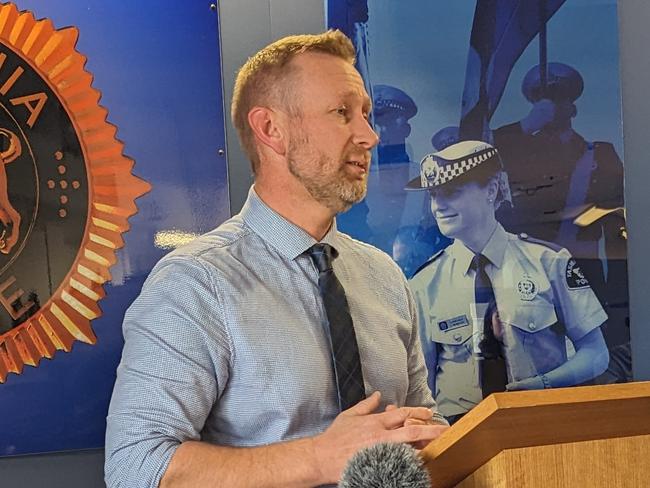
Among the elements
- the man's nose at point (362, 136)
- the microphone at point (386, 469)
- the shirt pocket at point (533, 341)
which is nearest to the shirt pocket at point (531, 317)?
the shirt pocket at point (533, 341)

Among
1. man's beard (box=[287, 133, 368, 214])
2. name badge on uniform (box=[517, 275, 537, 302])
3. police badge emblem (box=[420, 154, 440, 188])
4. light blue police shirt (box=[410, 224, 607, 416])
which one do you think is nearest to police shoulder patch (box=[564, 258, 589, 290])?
light blue police shirt (box=[410, 224, 607, 416])

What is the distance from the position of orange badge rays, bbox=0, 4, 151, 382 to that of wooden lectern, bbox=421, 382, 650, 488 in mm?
1344

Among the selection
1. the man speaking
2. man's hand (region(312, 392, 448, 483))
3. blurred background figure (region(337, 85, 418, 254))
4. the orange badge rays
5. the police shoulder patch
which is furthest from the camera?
the police shoulder patch

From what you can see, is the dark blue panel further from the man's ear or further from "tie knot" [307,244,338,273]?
"tie knot" [307,244,338,273]

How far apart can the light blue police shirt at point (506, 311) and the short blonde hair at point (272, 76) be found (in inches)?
32.8

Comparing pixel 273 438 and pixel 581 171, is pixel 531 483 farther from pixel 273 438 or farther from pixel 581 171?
pixel 581 171

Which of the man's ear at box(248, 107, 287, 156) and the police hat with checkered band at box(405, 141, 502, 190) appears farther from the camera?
the police hat with checkered band at box(405, 141, 502, 190)

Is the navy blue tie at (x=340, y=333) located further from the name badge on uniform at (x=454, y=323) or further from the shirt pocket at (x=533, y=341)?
the shirt pocket at (x=533, y=341)

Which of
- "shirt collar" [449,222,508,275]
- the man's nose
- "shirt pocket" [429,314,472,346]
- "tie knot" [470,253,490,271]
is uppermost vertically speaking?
the man's nose

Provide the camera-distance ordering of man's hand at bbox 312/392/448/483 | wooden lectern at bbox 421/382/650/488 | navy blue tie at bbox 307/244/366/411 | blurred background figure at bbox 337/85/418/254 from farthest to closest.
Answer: blurred background figure at bbox 337/85/418/254, navy blue tie at bbox 307/244/366/411, man's hand at bbox 312/392/448/483, wooden lectern at bbox 421/382/650/488

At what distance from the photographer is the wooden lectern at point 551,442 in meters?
0.88

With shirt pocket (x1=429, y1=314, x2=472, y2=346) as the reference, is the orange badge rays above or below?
above

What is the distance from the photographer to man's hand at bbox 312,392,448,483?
1.12 metres

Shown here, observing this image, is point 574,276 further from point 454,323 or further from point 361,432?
point 361,432
